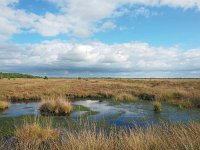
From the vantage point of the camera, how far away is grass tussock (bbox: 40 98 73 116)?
2326cm

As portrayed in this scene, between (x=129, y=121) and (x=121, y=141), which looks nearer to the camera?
(x=121, y=141)

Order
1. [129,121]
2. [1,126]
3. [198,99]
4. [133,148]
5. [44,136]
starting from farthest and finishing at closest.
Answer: [198,99]
[129,121]
[1,126]
[44,136]
[133,148]

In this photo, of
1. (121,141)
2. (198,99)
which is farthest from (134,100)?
(121,141)

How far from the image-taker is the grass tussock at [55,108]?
23256 millimetres

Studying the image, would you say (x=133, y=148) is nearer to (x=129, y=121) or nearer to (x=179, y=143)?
(x=179, y=143)

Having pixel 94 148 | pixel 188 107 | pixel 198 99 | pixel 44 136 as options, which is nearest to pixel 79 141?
pixel 94 148

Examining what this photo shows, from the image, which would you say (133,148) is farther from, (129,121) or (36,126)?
(129,121)

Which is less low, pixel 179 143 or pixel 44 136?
pixel 179 143

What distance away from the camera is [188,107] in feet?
86.6

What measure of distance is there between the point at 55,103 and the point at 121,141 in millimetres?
16440

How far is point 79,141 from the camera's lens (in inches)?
326

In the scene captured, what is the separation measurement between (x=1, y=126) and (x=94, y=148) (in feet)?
36.3

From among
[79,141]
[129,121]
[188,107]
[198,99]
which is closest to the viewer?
[79,141]

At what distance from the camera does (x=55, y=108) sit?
23.5m
